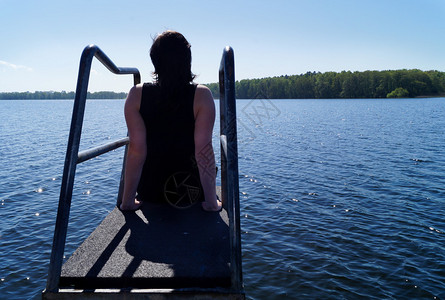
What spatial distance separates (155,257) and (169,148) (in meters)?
1.10

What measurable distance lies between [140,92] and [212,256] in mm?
1507

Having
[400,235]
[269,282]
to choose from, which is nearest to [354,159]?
[400,235]

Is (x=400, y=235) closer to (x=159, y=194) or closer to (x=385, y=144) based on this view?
(x=159, y=194)

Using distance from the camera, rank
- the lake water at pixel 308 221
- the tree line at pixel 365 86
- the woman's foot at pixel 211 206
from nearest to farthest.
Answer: the woman's foot at pixel 211 206, the lake water at pixel 308 221, the tree line at pixel 365 86

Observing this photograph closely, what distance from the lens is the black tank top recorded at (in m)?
2.84

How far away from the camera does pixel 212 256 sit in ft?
7.12

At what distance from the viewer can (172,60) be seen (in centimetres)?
278

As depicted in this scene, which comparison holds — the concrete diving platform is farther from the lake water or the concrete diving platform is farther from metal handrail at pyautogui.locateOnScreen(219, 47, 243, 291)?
the lake water

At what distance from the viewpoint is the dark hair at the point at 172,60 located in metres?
2.75

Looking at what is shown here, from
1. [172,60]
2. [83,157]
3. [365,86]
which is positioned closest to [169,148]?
[172,60]

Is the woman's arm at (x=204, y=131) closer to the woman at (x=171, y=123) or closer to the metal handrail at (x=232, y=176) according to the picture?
the woman at (x=171, y=123)

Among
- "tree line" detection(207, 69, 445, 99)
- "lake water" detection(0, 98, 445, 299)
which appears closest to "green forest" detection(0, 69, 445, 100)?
"tree line" detection(207, 69, 445, 99)

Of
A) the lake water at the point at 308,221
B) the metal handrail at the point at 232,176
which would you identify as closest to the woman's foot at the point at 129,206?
the metal handrail at the point at 232,176

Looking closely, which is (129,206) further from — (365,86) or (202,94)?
(365,86)
